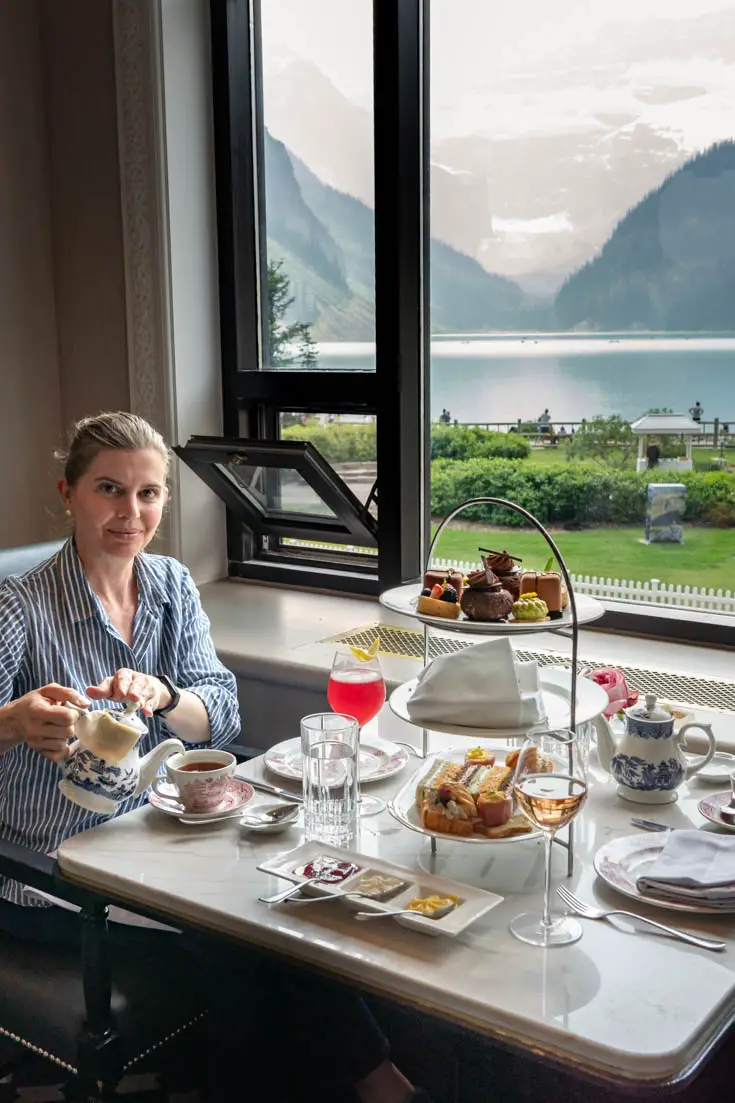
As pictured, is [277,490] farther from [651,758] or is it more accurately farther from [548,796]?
[548,796]

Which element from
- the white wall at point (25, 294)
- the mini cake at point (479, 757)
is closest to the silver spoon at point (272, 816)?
the mini cake at point (479, 757)

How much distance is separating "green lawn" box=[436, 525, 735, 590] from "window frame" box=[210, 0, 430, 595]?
0.75 feet

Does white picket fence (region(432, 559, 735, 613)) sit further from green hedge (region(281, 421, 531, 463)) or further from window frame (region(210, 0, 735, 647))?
green hedge (region(281, 421, 531, 463))

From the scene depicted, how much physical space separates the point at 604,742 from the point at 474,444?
110 centimetres

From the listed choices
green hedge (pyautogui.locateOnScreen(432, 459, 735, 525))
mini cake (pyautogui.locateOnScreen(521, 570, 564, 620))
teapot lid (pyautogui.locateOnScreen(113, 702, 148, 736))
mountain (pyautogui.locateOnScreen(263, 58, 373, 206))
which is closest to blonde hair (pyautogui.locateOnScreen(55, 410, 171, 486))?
teapot lid (pyautogui.locateOnScreen(113, 702, 148, 736))

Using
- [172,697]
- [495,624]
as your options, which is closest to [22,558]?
[172,697]

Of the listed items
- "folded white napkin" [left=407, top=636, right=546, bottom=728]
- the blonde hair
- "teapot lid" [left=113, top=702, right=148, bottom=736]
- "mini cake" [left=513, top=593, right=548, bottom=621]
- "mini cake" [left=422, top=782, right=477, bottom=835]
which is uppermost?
the blonde hair

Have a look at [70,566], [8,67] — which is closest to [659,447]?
[70,566]

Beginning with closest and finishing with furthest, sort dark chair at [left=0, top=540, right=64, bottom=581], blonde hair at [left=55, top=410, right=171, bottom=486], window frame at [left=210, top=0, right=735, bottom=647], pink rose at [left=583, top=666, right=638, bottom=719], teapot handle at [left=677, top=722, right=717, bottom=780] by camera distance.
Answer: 1. teapot handle at [left=677, top=722, right=717, bottom=780]
2. pink rose at [left=583, top=666, right=638, bottom=719]
3. blonde hair at [left=55, top=410, right=171, bottom=486]
4. dark chair at [left=0, top=540, right=64, bottom=581]
5. window frame at [left=210, top=0, right=735, bottom=647]

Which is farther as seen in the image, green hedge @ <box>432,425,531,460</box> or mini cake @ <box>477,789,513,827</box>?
green hedge @ <box>432,425,531,460</box>

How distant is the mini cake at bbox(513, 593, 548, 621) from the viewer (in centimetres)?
134

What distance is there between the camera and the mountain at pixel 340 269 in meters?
2.44

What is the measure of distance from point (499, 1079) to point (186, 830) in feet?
2.40

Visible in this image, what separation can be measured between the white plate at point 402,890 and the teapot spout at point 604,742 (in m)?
0.34
